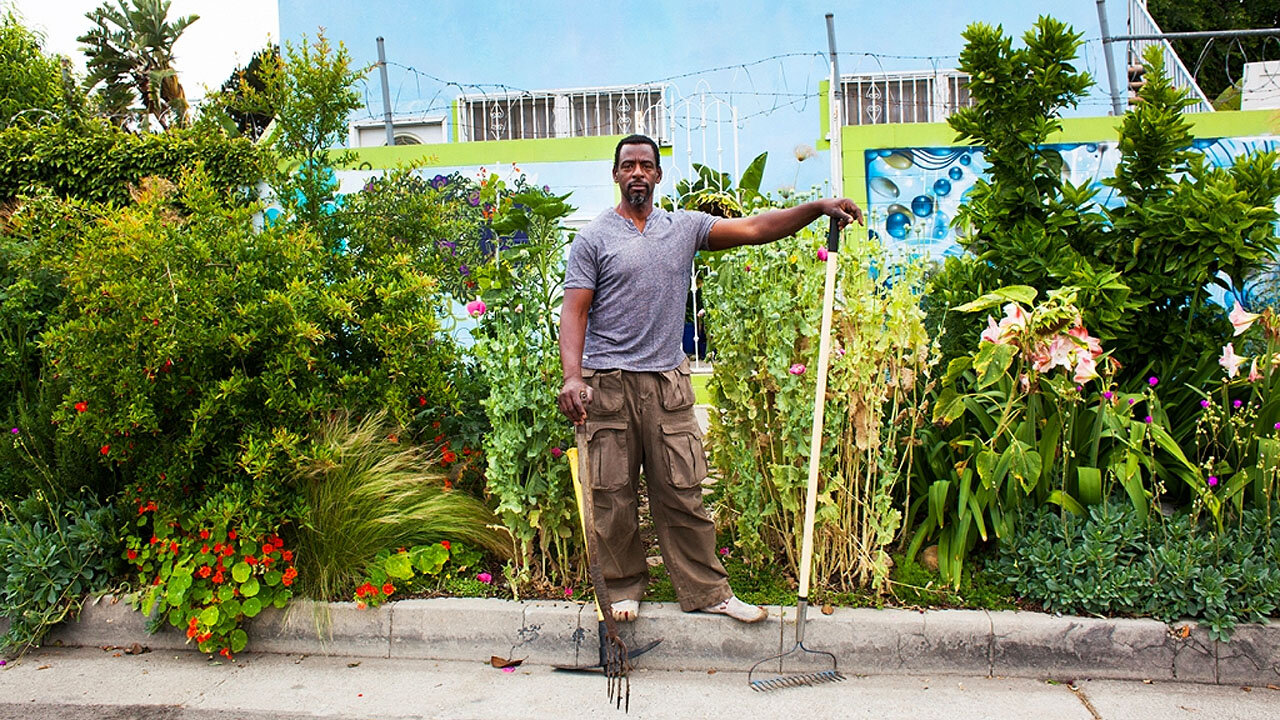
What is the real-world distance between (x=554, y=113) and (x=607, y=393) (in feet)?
32.8

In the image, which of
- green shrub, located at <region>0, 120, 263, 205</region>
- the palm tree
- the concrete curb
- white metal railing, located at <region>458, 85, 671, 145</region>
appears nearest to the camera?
the concrete curb

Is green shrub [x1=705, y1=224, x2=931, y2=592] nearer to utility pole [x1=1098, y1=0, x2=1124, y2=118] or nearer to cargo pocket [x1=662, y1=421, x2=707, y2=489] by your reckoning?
cargo pocket [x1=662, y1=421, x2=707, y2=489]

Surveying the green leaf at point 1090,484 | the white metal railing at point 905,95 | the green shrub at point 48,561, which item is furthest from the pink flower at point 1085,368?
the white metal railing at point 905,95

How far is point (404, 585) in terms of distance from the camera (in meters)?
4.11

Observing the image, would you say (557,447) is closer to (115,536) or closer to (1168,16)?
(115,536)

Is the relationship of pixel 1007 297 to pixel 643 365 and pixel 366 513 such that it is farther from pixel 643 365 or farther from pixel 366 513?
pixel 366 513

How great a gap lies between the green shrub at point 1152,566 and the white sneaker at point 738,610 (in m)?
1.05

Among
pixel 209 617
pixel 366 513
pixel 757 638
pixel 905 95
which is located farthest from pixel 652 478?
pixel 905 95

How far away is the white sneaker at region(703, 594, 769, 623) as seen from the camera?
144 inches

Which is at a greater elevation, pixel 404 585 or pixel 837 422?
pixel 837 422

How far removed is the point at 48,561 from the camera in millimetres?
4055

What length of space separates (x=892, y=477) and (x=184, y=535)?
3.06 metres

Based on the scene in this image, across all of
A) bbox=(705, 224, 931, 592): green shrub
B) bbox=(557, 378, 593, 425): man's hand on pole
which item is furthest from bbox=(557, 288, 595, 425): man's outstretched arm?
bbox=(705, 224, 931, 592): green shrub

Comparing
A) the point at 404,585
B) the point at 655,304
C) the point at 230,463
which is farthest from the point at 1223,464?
the point at 230,463
